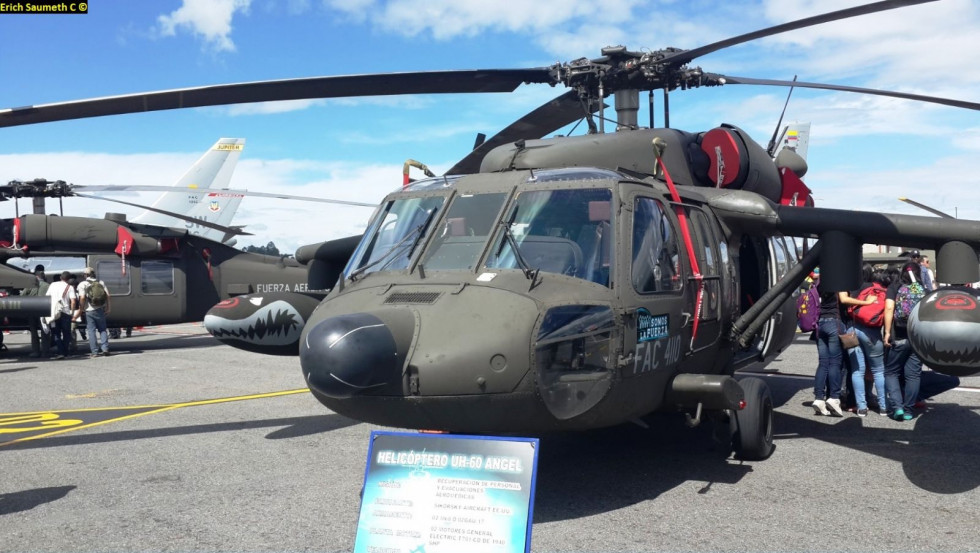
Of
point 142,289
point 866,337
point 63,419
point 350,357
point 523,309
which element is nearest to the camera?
point 350,357

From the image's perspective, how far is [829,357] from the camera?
8.60 m

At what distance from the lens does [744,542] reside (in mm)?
4578

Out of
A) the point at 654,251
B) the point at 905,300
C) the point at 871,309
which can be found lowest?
the point at 871,309

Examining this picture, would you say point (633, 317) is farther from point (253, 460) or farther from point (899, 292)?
point (899, 292)

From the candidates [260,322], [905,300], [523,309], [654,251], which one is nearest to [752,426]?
[654,251]

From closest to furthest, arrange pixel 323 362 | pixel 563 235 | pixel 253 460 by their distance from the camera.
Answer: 1. pixel 323 362
2. pixel 563 235
3. pixel 253 460

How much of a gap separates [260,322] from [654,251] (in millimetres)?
3045

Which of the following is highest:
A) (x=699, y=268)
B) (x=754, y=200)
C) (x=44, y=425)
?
(x=754, y=200)

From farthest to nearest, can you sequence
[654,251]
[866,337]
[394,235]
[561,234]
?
[866,337]
[394,235]
[654,251]
[561,234]

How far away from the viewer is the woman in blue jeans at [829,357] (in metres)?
8.49

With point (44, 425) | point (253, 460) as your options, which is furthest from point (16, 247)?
point (253, 460)

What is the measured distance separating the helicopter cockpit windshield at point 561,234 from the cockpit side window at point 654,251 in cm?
24

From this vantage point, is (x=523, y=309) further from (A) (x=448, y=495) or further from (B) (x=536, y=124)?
(B) (x=536, y=124)

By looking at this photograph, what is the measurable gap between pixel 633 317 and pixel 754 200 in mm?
2429
